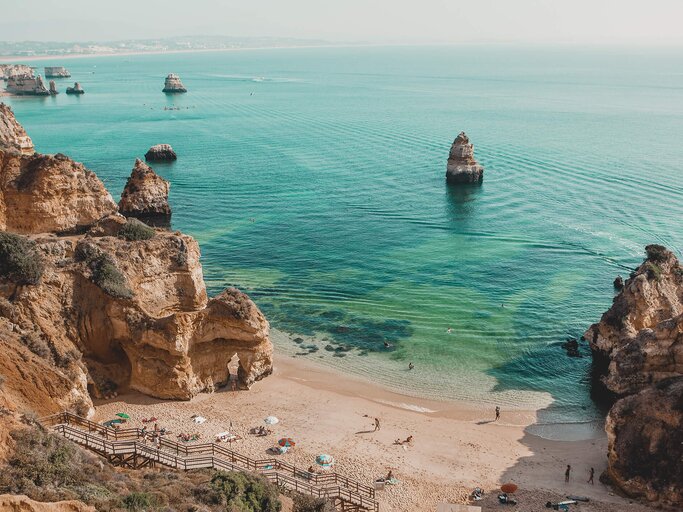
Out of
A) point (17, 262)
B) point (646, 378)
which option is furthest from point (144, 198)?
point (646, 378)

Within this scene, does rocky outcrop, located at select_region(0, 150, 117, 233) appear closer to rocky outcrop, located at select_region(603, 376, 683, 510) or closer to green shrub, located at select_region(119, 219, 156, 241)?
green shrub, located at select_region(119, 219, 156, 241)

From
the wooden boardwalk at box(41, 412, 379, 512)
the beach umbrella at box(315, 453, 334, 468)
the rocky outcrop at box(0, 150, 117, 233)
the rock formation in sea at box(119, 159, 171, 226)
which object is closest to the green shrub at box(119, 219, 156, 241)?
the wooden boardwalk at box(41, 412, 379, 512)

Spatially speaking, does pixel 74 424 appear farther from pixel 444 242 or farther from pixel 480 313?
pixel 444 242

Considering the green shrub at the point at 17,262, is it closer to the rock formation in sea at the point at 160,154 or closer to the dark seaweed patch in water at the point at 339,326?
the dark seaweed patch in water at the point at 339,326

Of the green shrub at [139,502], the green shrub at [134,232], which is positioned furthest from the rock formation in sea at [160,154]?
the green shrub at [139,502]

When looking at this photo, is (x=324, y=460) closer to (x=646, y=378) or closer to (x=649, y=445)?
(x=649, y=445)

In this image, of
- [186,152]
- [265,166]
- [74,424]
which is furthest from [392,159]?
[74,424]
